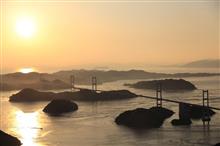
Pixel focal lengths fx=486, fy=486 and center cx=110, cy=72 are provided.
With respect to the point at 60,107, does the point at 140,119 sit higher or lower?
higher

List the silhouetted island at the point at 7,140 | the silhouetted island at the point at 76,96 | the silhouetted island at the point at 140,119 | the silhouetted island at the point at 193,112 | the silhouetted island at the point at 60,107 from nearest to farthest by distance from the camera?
the silhouetted island at the point at 7,140, the silhouetted island at the point at 140,119, the silhouetted island at the point at 193,112, the silhouetted island at the point at 60,107, the silhouetted island at the point at 76,96

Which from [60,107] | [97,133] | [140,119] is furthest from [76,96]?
[97,133]

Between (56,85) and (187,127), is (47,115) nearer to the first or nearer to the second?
(187,127)

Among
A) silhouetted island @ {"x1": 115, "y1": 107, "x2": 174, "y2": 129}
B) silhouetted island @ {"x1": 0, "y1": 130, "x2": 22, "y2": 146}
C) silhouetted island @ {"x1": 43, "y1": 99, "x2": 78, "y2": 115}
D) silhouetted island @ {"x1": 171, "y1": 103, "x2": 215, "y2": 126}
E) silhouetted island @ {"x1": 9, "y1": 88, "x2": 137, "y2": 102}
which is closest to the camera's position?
silhouetted island @ {"x1": 0, "y1": 130, "x2": 22, "y2": 146}

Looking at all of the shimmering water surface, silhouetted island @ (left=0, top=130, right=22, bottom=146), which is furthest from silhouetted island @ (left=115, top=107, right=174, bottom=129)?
silhouetted island @ (left=0, top=130, right=22, bottom=146)

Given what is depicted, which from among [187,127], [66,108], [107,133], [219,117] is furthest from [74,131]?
[66,108]

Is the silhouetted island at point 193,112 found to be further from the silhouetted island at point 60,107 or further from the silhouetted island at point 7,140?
the silhouetted island at point 7,140

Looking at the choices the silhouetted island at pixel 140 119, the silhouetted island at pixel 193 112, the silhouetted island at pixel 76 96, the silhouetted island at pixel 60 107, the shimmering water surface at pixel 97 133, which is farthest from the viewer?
the silhouetted island at pixel 76 96

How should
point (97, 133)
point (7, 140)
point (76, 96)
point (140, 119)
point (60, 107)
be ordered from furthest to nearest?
point (76, 96) → point (60, 107) → point (140, 119) → point (97, 133) → point (7, 140)

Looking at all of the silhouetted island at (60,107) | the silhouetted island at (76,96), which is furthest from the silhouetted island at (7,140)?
the silhouetted island at (76,96)

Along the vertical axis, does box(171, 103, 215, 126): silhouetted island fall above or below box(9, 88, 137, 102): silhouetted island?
above

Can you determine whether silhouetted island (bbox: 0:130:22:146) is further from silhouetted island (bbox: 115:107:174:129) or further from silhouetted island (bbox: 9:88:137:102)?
silhouetted island (bbox: 9:88:137:102)

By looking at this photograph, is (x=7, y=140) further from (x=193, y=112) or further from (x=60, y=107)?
(x=60, y=107)

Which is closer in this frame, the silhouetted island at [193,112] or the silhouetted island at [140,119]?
the silhouetted island at [140,119]
